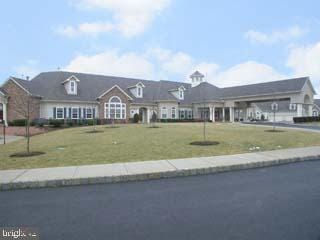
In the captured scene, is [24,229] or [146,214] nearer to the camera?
[24,229]

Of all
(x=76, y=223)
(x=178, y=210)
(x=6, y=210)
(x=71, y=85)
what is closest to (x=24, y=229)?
(x=76, y=223)

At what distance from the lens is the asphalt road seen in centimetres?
429

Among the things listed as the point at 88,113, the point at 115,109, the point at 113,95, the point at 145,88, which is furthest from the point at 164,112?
the point at 88,113

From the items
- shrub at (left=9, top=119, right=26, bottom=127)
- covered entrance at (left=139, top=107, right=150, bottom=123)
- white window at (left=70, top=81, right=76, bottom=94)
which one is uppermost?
white window at (left=70, top=81, right=76, bottom=94)

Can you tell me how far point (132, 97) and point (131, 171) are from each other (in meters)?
35.3

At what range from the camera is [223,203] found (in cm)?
561

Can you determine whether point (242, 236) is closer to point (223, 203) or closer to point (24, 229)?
point (223, 203)

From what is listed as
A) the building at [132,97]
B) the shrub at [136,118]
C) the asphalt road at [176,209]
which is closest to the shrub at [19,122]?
the building at [132,97]

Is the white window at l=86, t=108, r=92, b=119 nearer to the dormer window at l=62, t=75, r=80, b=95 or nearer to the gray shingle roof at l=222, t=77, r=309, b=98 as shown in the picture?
the dormer window at l=62, t=75, r=80, b=95

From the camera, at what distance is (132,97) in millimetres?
43062

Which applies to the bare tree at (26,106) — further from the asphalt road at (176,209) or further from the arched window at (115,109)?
the asphalt road at (176,209)

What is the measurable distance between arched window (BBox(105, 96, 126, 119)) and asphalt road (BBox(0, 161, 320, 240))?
1278 inches

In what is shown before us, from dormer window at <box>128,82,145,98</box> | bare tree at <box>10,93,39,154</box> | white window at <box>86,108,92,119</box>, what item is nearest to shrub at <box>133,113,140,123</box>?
dormer window at <box>128,82,145,98</box>

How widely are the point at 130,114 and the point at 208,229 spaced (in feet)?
124
